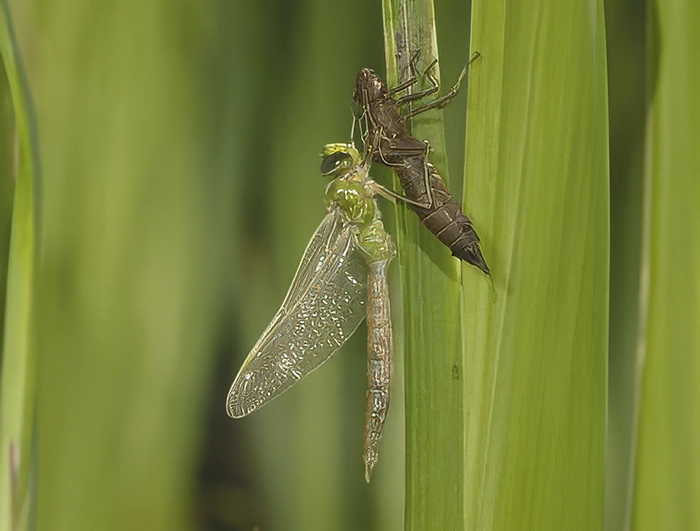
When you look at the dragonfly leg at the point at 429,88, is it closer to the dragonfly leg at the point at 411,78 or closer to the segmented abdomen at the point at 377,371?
the dragonfly leg at the point at 411,78

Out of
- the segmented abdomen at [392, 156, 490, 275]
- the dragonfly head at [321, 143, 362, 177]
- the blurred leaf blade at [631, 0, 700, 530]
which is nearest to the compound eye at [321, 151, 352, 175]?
the dragonfly head at [321, 143, 362, 177]

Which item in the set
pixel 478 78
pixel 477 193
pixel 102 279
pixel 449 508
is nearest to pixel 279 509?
pixel 449 508

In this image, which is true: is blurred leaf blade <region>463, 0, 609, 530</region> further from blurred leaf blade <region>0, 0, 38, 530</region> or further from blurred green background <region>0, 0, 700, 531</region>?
blurred leaf blade <region>0, 0, 38, 530</region>

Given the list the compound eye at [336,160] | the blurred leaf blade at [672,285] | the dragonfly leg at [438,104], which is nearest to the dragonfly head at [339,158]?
the compound eye at [336,160]

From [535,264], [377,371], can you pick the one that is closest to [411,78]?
[535,264]

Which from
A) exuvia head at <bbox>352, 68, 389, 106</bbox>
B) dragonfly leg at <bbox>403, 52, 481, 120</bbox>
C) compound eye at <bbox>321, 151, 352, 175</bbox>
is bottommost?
compound eye at <bbox>321, 151, 352, 175</bbox>

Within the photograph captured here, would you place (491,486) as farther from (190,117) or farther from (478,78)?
(190,117)
